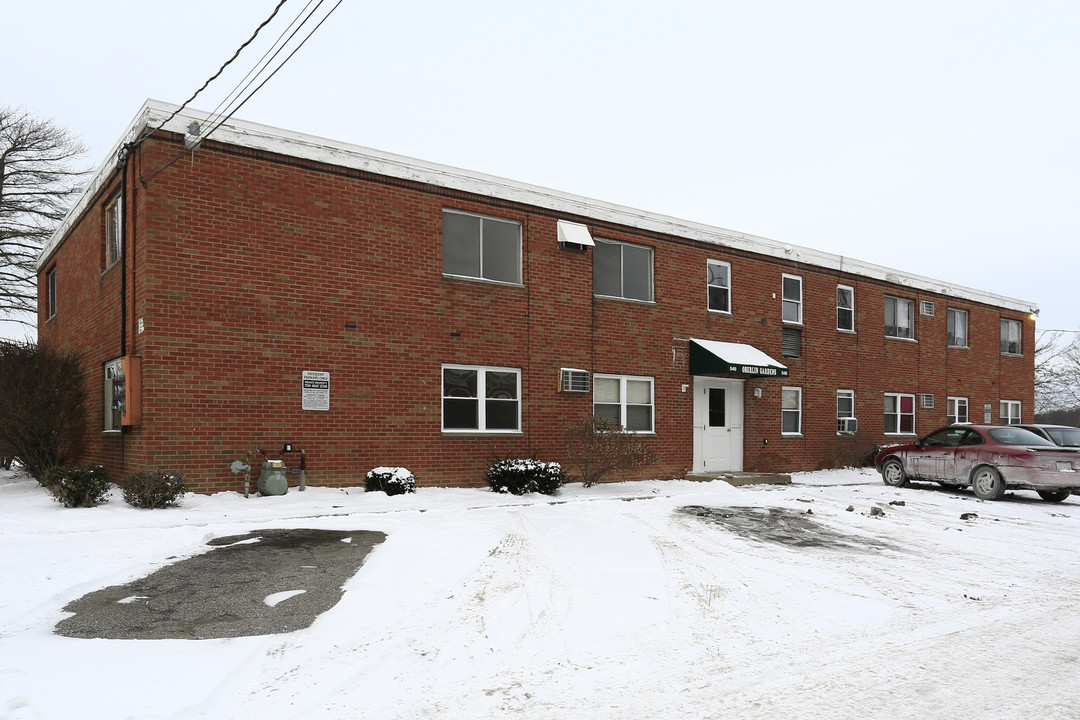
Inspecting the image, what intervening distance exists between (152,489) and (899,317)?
21168 mm

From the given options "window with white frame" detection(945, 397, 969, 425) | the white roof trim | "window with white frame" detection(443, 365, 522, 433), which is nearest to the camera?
the white roof trim

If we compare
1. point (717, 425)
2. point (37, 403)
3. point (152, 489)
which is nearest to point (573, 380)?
point (717, 425)

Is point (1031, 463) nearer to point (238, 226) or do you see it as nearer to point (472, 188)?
point (472, 188)

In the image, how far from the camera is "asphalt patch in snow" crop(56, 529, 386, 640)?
5.37 m

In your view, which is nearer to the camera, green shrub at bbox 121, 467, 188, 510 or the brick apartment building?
green shrub at bbox 121, 467, 188, 510

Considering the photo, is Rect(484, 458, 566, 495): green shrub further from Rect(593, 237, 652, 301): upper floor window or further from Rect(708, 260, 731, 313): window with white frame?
Rect(708, 260, 731, 313): window with white frame

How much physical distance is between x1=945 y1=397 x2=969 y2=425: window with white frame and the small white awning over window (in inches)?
615

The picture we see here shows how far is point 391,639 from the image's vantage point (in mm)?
5188

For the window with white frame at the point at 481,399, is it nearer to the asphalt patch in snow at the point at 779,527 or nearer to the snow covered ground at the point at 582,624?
the snow covered ground at the point at 582,624

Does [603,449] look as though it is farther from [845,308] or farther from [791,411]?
[845,308]

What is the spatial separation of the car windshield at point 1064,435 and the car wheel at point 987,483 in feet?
7.09

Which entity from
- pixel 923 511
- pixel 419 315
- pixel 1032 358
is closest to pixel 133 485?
pixel 419 315

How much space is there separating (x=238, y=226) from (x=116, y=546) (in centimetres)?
590

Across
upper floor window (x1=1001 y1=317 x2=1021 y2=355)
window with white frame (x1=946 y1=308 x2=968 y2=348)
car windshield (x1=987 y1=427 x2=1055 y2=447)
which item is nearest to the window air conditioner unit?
car windshield (x1=987 y1=427 x2=1055 y2=447)
